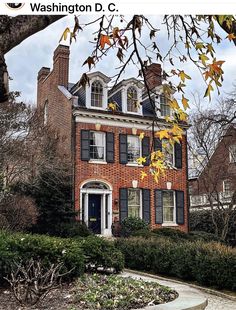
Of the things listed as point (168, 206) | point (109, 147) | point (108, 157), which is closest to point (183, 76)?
point (108, 157)

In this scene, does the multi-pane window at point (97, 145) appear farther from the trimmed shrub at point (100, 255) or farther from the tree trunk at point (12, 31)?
the tree trunk at point (12, 31)

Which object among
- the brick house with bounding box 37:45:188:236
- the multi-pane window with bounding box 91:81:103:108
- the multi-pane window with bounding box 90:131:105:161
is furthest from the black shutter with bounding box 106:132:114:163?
the multi-pane window with bounding box 91:81:103:108

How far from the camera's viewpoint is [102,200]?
2302 cm

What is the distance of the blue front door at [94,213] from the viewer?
22656mm

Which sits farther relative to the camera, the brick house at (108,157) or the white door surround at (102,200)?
the brick house at (108,157)

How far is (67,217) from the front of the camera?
20.8 meters

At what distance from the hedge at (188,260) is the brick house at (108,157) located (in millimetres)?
8551

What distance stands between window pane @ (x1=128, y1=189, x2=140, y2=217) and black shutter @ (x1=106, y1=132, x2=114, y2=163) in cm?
213

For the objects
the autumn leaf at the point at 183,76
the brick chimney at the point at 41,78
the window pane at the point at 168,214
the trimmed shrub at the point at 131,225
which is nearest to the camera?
the autumn leaf at the point at 183,76

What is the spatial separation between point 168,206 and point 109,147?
16.5ft

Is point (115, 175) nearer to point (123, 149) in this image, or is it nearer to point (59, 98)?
point (123, 149)

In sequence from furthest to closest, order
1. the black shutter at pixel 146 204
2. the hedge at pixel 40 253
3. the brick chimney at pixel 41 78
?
the brick chimney at pixel 41 78 → the black shutter at pixel 146 204 → the hedge at pixel 40 253

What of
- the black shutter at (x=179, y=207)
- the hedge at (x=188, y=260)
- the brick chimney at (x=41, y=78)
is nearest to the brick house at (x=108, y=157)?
the black shutter at (x=179, y=207)

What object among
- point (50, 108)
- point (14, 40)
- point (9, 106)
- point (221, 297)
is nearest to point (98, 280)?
point (221, 297)
